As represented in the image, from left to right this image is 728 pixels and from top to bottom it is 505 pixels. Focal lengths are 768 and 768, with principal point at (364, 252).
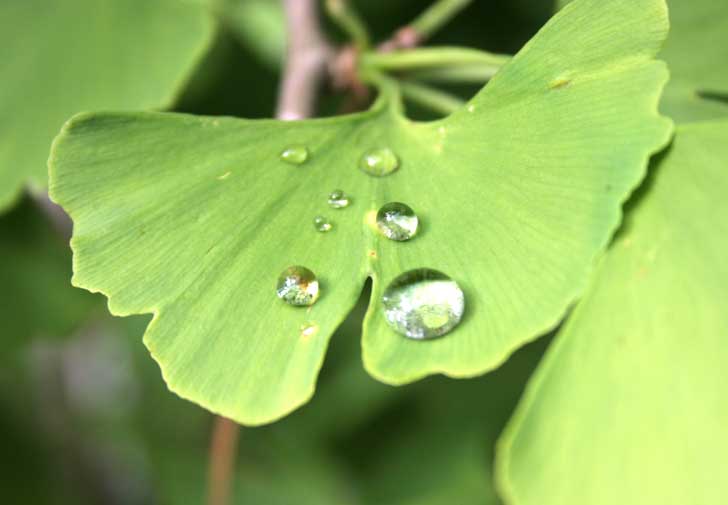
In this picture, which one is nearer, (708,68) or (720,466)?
(720,466)

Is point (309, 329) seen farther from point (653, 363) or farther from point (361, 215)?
point (653, 363)

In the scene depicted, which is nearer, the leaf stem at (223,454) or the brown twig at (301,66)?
the brown twig at (301,66)

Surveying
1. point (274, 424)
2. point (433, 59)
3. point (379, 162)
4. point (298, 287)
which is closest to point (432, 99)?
point (433, 59)

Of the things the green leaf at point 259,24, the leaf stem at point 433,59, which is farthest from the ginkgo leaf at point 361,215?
the green leaf at point 259,24

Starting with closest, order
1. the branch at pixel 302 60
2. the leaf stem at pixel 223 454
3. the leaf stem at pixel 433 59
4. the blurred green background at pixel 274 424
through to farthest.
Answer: the leaf stem at pixel 433 59 → the branch at pixel 302 60 → the leaf stem at pixel 223 454 → the blurred green background at pixel 274 424

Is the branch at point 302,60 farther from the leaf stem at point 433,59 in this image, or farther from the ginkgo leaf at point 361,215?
the ginkgo leaf at point 361,215

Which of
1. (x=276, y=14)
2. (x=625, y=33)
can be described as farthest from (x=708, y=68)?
(x=276, y=14)

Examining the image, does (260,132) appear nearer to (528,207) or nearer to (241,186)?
(241,186)
